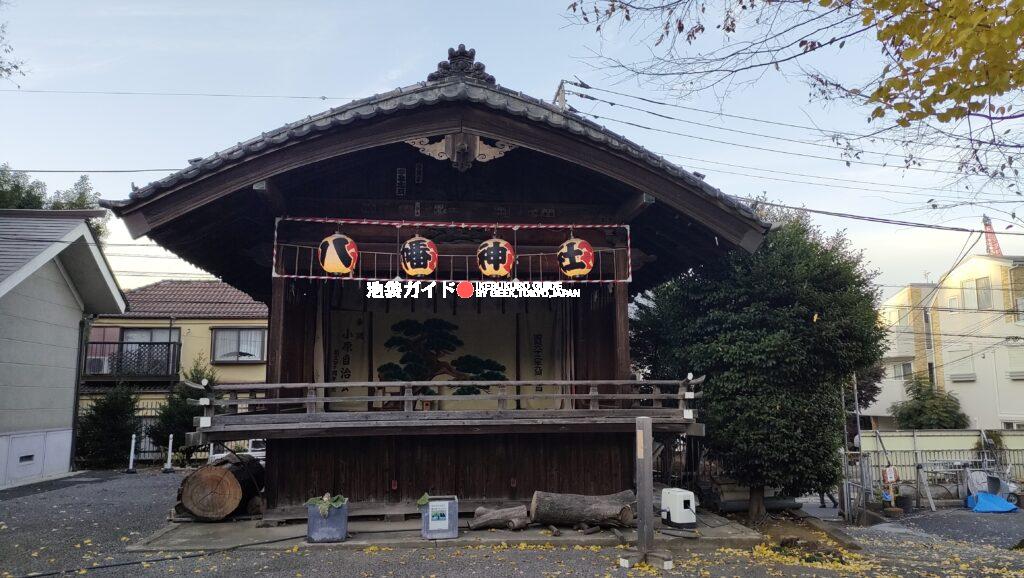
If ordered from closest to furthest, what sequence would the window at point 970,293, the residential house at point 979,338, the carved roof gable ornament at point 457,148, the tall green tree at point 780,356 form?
the carved roof gable ornament at point 457,148 < the tall green tree at point 780,356 < the residential house at point 979,338 < the window at point 970,293

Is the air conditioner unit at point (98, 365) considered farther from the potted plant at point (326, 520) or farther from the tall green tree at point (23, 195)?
the potted plant at point (326, 520)

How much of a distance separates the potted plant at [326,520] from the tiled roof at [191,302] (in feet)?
67.3

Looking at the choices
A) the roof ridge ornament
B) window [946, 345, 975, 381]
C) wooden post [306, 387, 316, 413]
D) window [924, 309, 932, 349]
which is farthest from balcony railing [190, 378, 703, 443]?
window [924, 309, 932, 349]

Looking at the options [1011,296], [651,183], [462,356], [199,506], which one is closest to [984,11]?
[651,183]

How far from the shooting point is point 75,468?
19672 mm

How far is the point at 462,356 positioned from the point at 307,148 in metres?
4.53

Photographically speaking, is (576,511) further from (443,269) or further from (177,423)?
(177,423)

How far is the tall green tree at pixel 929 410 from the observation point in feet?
104

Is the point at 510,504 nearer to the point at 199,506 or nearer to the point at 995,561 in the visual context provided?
the point at 199,506

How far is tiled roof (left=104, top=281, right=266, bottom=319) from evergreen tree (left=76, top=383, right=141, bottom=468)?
7.63 meters

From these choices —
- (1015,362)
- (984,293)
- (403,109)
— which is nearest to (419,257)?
(403,109)

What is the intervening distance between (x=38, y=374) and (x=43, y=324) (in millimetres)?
1285

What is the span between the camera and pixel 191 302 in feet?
100

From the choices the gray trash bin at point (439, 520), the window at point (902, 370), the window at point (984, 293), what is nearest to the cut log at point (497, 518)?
the gray trash bin at point (439, 520)
